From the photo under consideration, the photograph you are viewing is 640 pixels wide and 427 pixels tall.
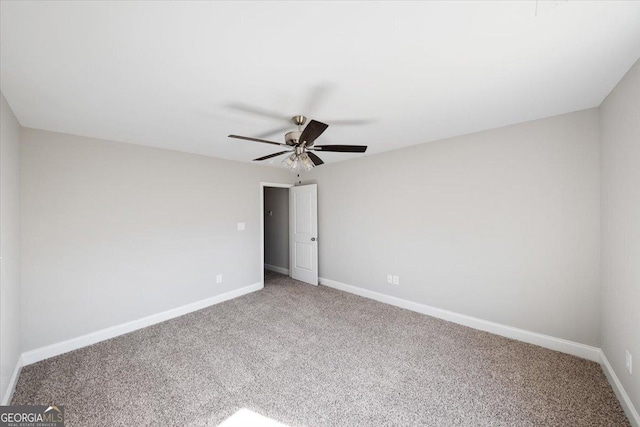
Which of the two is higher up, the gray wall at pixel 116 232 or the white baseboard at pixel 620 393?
the gray wall at pixel 116 232

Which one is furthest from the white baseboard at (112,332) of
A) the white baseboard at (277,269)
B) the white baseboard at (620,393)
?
the white baseboard at (620,393)

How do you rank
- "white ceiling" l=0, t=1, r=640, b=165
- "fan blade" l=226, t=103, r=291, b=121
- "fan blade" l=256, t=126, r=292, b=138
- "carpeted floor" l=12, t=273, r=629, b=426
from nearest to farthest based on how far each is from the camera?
"white ceiling" l=0, t=1, r=640, b=165 < "carpeted floor" l=12, t=273, r=629, b=426 < "fan blade" l=226, t=103, r=291, b=121 < "fan blade" l=256, t=126, r=292, b=138

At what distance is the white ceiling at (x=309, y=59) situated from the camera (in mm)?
1140

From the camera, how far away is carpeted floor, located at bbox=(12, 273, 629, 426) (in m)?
1.72

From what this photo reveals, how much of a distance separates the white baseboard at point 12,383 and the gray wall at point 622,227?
14.4ft

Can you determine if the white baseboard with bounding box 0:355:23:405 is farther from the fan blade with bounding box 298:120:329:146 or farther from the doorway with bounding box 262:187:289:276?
the doorway with bounding box 262:187:289:276

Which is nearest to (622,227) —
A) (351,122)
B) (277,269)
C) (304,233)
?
(351,122)

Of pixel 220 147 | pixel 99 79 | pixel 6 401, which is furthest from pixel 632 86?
pixel 6 401

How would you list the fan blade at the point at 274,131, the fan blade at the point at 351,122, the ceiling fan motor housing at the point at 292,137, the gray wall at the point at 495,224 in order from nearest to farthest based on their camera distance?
the ceiling fan motor housing at the point at 292,137, the gray wall at the point at 495,224, the fan blade at the point at 351,122, the fan blade at the point at 274,131

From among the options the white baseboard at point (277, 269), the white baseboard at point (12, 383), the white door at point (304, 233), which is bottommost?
the white baseboard at point (12, 383)

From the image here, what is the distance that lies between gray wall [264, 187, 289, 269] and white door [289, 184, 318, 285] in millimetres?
408

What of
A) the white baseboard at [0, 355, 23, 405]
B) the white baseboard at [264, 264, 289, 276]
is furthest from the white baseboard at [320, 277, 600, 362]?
the white baseboard at [0, 355, 23, 405]

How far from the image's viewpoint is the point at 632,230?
5.43ft

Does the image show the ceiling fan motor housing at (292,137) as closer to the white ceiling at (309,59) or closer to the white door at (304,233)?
the white ceiling at (309,59)
